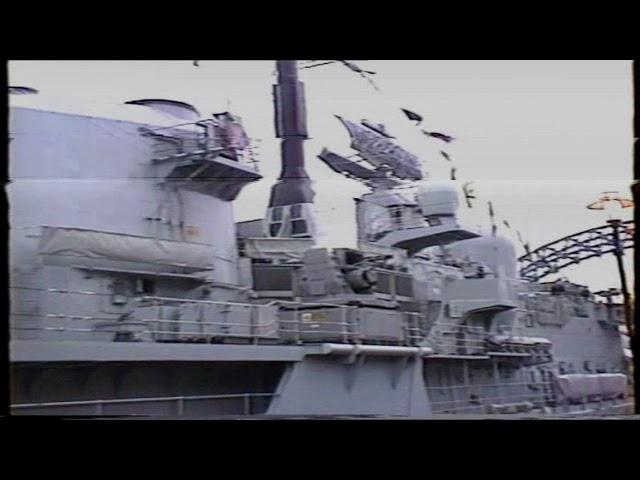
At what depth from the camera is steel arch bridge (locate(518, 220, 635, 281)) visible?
1961 millimetres

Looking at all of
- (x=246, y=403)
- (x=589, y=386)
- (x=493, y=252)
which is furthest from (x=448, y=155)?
(x=246, y=403)

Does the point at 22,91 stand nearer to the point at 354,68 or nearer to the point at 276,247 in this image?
the point at 354,68

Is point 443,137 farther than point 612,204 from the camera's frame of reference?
Yes

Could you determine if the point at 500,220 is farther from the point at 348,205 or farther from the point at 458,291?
the point at 458,291

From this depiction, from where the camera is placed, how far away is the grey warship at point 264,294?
2254 millimetres

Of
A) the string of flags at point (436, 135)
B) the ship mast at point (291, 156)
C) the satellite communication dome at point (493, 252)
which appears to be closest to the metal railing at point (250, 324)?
the satellite communication dome at point (493, 252)

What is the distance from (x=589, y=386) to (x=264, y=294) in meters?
1.13

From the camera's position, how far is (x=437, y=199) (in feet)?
8.37

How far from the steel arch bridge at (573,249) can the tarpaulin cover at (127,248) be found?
102 centimetres

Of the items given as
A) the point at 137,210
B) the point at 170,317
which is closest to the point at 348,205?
the point at 137,210

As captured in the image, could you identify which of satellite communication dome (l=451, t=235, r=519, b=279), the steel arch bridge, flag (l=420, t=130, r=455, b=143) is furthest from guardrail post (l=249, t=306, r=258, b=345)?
flag (l=420, t=130, r=455, b=143)

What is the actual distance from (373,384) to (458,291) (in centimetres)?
61
